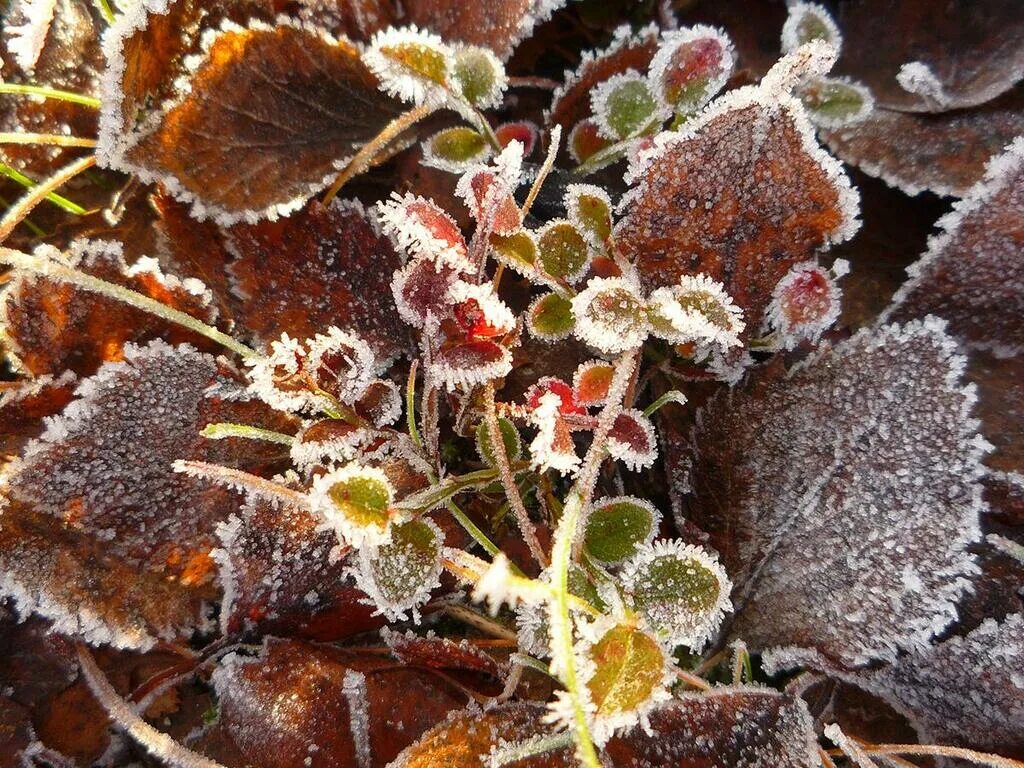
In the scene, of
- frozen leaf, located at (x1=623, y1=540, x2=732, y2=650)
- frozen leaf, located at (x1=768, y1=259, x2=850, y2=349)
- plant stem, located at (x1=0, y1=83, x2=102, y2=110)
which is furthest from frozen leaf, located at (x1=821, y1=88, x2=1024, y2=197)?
plant stem, located at (x1=0, y1=83, x2=102, y2=110)

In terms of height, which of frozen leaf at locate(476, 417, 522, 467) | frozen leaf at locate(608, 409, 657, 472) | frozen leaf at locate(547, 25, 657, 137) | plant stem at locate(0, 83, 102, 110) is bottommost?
frozen leaf at locate(476, 417, 522, 467)

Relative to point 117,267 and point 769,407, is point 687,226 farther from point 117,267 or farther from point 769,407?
point 117,267

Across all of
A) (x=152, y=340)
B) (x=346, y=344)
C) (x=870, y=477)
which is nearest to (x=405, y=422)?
(x=346, y=344)

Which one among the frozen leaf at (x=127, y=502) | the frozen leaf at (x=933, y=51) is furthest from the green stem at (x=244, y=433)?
the frozen leaf at (x=933, y=51)

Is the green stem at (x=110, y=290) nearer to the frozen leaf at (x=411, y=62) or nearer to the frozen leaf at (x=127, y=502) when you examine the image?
the frozen leaf at (x=127, y=502)

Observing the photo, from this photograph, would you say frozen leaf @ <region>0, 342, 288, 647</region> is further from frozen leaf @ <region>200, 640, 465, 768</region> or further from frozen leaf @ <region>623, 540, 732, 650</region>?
frozen leaf @ <region>623, 540, 732, 650</region>

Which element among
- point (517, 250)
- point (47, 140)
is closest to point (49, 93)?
point (47, 140)

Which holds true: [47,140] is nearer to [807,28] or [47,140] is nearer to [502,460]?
[502,460]
